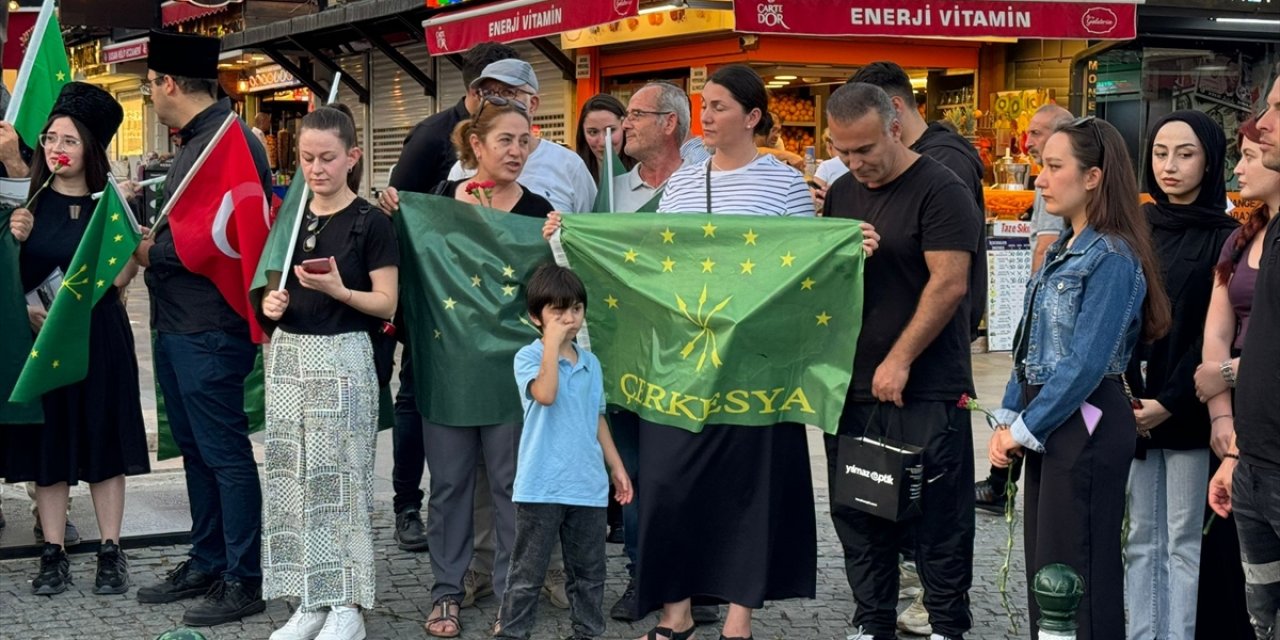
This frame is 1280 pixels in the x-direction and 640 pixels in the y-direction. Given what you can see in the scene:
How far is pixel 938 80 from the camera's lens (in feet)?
51.7

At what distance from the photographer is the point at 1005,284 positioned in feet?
40.4

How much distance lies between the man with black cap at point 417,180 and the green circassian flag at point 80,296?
115cm

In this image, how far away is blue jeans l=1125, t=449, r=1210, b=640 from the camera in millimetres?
4812

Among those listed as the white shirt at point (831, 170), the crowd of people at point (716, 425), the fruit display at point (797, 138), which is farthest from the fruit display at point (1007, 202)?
the crowd of people at point (716, 425)

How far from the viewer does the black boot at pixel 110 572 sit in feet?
19.5

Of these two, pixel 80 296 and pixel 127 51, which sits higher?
pixel 127 51

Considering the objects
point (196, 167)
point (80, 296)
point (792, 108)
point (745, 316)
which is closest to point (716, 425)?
point (745, 316)

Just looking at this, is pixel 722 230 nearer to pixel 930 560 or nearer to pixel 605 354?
pixel 605 354

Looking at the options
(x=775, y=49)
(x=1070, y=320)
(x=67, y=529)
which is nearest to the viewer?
(x=1070, y=320)

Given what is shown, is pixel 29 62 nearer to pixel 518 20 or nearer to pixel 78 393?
pixel 78 393

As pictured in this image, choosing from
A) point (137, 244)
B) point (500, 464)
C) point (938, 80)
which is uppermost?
point (938, 80)

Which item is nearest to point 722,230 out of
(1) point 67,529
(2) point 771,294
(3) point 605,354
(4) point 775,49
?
(2) point 771,294

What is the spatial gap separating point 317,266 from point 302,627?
127cm

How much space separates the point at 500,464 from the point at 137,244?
1.67 metres
